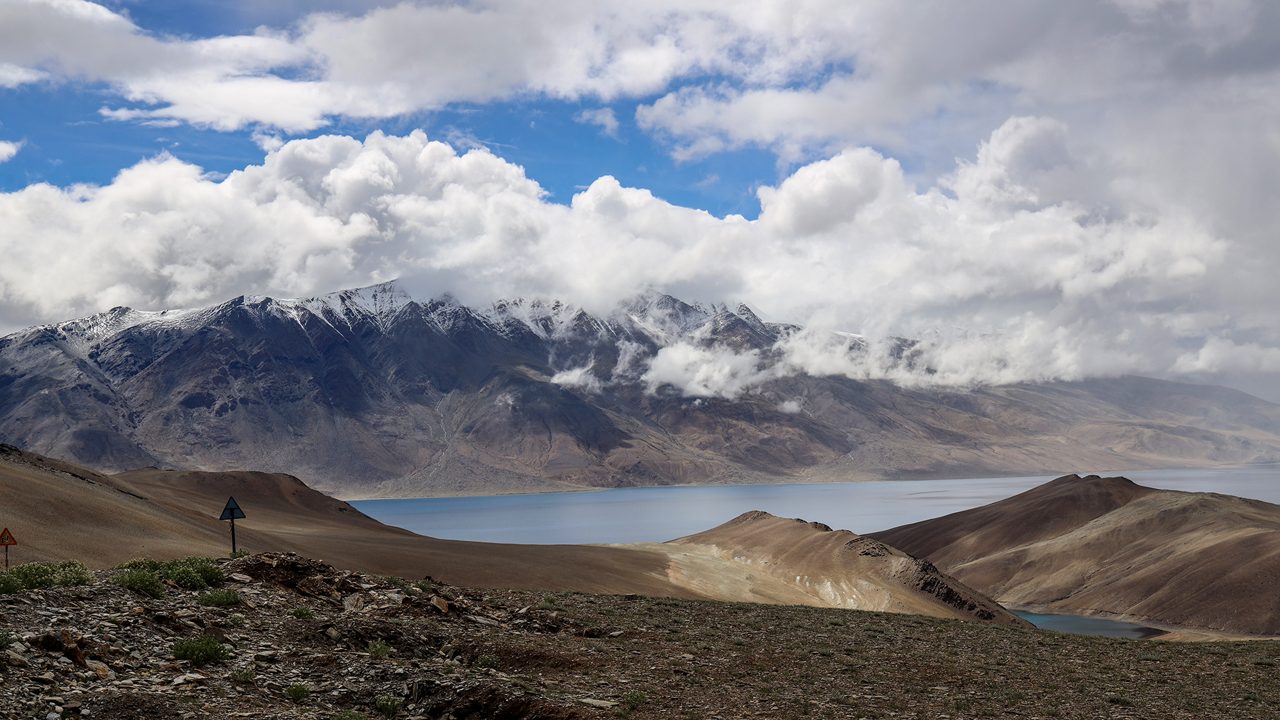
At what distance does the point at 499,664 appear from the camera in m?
18.8

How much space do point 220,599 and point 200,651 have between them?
2877 millimetres

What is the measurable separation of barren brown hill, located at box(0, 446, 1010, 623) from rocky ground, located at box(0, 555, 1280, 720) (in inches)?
724

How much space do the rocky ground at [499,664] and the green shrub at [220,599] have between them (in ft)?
0.31

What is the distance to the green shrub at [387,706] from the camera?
49.4 feet

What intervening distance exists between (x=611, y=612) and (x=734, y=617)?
175 inches

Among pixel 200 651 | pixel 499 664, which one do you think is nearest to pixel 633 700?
pixel 499 664

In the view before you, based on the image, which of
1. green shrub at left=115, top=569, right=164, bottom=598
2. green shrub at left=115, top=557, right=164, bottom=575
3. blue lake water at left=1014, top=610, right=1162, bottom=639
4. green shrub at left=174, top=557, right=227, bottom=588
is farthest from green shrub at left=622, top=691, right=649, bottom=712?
blue lake water at left=1014, top=610, right=1162, bottom=639

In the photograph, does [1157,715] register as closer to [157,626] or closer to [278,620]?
[278,620]

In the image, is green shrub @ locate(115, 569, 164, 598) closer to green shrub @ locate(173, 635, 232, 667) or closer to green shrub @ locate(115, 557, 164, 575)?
green shrub @ locate(115, 557, 164, 575)

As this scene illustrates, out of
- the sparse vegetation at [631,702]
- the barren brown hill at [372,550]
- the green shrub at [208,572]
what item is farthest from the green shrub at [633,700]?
the barren brown hill at [372,550]

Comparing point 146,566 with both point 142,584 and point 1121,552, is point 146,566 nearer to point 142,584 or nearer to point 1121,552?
point 142,584

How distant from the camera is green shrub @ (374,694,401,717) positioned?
49.4 ft

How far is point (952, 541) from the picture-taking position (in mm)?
147875

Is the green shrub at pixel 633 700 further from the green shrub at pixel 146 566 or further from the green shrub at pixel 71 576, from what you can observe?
the green shrub at pixel 71 576
